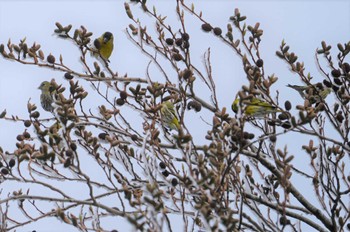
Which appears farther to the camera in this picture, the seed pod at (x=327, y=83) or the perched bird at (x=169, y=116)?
the perched bird at (x=169, y=116)

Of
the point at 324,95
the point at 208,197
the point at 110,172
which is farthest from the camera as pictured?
the point at 324,95

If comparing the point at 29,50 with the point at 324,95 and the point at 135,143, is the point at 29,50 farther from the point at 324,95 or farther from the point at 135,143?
the point at 324,95

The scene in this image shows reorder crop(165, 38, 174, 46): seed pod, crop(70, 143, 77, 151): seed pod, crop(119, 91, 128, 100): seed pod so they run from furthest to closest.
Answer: crop(165, 38, 174, 46): seed pod → crop(119, 91, 128, 100): seed pod → crop(70, 143, 77, 151): seed pod

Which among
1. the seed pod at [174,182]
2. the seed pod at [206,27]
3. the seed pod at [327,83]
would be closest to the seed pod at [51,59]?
the seed pod at [206,27]

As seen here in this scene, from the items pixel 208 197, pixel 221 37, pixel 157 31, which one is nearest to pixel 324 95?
pixel 221 37

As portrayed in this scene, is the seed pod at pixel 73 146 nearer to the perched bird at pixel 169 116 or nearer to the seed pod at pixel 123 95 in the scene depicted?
the seed pod at pixel 123 95

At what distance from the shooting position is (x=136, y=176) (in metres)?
7.78

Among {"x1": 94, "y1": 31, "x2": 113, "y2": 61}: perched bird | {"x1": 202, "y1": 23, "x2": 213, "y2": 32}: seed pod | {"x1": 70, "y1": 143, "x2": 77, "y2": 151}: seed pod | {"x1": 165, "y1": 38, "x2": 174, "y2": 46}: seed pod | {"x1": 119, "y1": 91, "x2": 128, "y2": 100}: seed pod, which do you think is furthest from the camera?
{"x1": 94, "y1": 31, "x2": 113, "y2": 61}: perched bird

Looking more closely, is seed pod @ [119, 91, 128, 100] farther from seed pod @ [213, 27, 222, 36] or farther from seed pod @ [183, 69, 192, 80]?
seed pod @ [213, 27, 222, 36]

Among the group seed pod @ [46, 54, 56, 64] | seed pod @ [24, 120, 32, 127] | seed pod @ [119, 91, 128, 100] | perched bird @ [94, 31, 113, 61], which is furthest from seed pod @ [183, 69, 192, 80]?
perched bird @ [94, 31, 113, 61]

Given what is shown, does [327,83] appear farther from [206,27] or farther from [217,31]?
[206,27]

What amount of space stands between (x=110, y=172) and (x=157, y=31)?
2168 mm

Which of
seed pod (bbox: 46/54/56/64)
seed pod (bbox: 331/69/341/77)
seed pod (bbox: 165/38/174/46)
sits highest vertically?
seed pod (bbox: 165/38/174/46)

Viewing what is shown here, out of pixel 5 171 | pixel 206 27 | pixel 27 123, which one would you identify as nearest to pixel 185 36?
pixel 206 27
